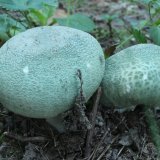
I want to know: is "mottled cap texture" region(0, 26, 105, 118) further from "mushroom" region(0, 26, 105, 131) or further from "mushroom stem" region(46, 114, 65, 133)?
"mushroom stem" region(46, 114, 65, 133)

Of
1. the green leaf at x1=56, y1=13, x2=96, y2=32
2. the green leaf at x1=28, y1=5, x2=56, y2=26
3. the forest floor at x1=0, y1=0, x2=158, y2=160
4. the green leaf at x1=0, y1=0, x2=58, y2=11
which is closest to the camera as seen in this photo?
the forest floor at x1=0, y1=0, x2=158, y2=160

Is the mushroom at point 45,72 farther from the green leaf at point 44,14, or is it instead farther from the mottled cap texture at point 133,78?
the green leaf at point 44,14

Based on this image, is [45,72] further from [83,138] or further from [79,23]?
[79,23]

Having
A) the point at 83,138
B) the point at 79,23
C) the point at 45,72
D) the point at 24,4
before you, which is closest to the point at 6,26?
the point at 24,4

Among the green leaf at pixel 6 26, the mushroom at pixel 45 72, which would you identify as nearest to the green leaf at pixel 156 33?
the mushroom at pixel 45 72

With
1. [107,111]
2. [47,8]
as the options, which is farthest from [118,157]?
[47,8]

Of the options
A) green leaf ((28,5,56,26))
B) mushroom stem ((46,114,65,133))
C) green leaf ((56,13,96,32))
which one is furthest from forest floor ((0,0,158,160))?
green leaf ((28,5,56,26))

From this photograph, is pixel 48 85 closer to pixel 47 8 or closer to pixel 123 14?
pixel 47 8
